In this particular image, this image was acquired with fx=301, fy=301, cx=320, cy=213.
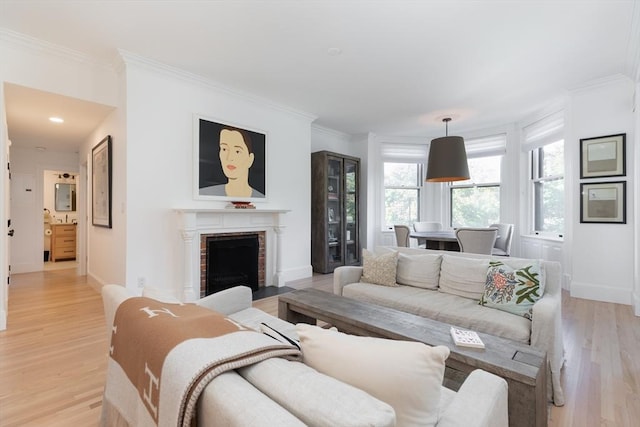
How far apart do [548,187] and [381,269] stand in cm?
385

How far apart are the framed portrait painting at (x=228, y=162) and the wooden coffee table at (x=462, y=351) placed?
2.21 m

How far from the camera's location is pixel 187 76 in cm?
364

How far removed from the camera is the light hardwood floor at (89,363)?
172cm

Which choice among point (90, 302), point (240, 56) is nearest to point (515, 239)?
point (240, 56)

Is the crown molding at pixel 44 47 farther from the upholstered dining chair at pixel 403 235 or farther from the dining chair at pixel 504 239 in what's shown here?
the dining chair at pixel 504 239

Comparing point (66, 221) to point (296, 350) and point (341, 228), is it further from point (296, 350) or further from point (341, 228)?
point (296, 350)

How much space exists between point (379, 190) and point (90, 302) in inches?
206

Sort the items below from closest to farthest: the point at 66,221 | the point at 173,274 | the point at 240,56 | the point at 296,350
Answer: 1. the point at 296,350
2. the point at 240,56
3. the point at 173,274
4. the point at 66,221

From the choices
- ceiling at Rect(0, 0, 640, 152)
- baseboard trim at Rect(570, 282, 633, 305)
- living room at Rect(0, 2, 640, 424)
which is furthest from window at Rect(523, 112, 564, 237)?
baseboard trim at Rect(570, 282, 633, 305)

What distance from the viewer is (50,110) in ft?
11.8

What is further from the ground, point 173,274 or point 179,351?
point 179,351

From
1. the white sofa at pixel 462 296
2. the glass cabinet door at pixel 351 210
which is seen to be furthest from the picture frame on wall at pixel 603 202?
the glass cabinet door at pixel 351 210

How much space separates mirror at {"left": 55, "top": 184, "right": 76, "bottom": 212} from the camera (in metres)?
7.31

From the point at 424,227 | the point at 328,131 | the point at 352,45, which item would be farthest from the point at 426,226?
the point at 352,45
